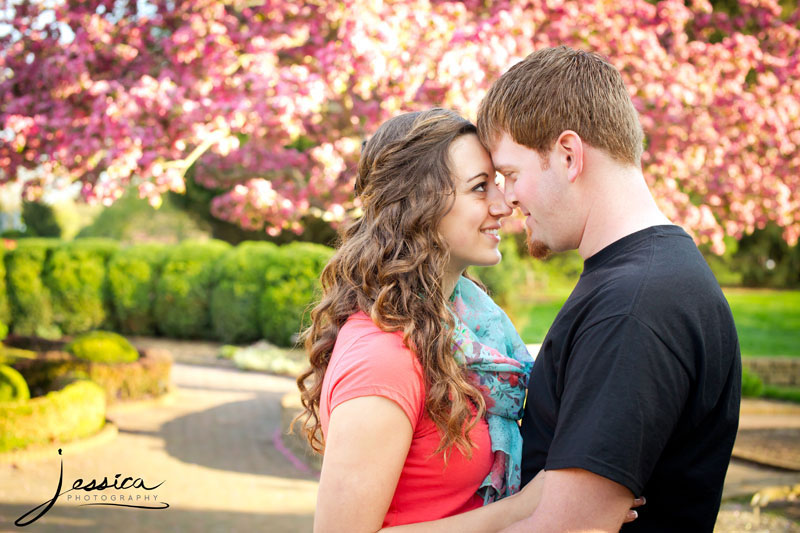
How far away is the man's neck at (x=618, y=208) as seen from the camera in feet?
5.18

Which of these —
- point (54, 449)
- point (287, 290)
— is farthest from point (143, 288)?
point (54, 449)

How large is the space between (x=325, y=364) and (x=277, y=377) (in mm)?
9232

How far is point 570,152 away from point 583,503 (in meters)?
0.74

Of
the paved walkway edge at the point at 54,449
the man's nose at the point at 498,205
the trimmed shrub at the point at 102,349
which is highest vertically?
the man's nose at the point at 498,205

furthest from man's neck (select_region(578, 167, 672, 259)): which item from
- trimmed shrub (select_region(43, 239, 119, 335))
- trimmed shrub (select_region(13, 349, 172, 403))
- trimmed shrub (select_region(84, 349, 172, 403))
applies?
trimmed shrub (select_region(43, 239, 119, 335))

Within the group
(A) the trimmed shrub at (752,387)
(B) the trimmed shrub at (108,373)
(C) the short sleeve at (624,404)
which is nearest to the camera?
(C) the short sleeve at (624,404)

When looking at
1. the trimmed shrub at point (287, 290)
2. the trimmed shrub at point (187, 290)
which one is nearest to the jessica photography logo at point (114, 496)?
the trimmed shrub at point (287, 290)

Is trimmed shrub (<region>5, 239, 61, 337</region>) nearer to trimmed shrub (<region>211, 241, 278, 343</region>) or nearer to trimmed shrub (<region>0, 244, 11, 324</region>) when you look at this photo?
trimmed shrub (<region>0, 244, 11, 324</region>)

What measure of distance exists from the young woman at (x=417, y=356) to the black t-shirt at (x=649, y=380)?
0.20m

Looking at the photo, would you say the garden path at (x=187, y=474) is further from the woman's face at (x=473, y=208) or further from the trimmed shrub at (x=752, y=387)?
the trimmed shrub at (x=752, y=387)

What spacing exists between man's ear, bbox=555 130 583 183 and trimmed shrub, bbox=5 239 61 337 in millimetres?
14973

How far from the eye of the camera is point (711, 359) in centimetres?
137

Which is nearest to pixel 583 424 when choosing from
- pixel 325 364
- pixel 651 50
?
pixel 325 364

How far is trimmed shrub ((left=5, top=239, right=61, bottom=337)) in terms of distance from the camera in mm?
14672
